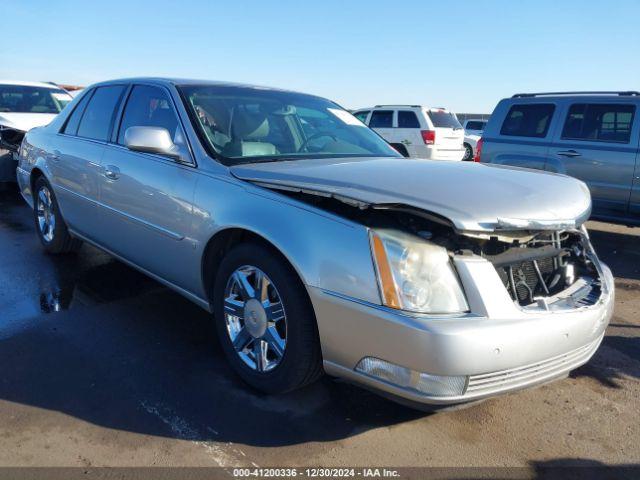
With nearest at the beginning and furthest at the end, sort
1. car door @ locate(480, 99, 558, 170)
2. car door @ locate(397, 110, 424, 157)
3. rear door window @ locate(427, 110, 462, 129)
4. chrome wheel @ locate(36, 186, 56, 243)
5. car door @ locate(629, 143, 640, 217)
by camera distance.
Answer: chrome wheel @ locate(36, 186, 56, 243) → car door @ locate(629, 143, 640, 217) → car door @ locate(480, 99, 558, 170) → car door @ locate(397, 110, 424, 157) → rear door window @ locate(427, 110, 462, 129)

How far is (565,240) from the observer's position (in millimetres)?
3131

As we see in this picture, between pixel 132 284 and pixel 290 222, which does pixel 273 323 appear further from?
pixel 132 284

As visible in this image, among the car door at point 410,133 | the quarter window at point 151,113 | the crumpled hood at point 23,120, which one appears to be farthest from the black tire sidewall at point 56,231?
the car door at point 410,133

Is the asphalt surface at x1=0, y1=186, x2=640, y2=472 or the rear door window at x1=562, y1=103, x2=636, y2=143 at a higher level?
the rear door window at x1=562, y1=103, x2=636, y2=143

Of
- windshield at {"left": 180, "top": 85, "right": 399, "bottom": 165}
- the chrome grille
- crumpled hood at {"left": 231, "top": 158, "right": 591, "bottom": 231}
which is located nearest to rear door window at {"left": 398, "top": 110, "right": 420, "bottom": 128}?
windshield at {"left": 180, "top": 85, "right": 399, "bottom": 165}

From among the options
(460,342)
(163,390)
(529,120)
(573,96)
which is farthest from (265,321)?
(573,96)

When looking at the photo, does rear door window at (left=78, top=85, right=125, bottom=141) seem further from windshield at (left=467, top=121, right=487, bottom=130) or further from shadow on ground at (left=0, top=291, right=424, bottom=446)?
windshield at (left=467, top=121, right=487, bottom=130)

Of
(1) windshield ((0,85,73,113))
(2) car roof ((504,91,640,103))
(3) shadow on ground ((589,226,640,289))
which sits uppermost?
(2) car roof ((504,91,640,103))

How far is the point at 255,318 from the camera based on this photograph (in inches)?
114

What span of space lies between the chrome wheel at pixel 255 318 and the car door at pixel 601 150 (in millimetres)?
5572

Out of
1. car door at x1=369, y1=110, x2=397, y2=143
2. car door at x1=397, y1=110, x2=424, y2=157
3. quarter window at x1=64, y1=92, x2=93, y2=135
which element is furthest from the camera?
car door at x1=369, y1=110, x2=397, y2=143

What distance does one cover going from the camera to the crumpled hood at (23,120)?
890 centimetres

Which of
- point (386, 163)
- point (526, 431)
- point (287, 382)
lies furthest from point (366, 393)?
point (386, 163)

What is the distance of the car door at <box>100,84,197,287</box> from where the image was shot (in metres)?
3.30
